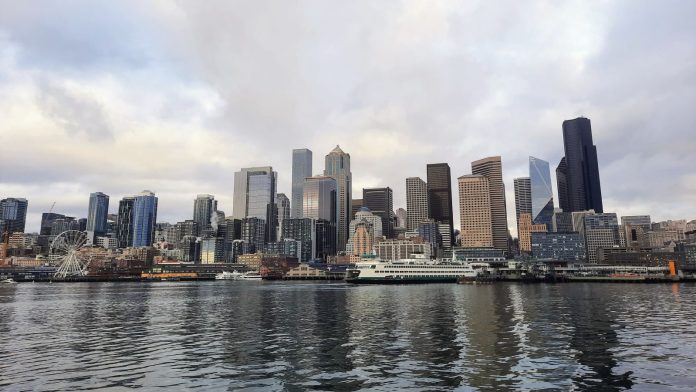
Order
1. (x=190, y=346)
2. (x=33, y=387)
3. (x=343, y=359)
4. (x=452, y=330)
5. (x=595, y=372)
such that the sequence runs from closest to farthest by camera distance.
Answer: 1. (x=33, y=387)
2. (x=595, y=372)
3. (x=343, y=359)
4. (x=190, y=346)
5. (x=452, y=330)

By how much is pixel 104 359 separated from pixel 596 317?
5593cm

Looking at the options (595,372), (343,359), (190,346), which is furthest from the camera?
(190,346)

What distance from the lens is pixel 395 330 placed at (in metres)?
48.4

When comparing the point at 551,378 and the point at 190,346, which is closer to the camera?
the point at 551,378

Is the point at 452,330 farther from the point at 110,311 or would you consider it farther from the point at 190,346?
the point at 110,311

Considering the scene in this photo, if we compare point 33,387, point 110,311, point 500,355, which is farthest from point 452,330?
point 110,311

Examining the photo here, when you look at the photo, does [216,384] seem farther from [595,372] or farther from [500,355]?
[595,372]

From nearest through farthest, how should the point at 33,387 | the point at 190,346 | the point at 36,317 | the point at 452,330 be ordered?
the point at 33,387
the point at 190,346
the point at 452,330
the point at 36,317

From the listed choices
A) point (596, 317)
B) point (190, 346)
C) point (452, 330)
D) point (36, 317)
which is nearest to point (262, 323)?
point (190, 346)

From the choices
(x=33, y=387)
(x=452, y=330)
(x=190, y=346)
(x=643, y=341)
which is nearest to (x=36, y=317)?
(x=190, y=346)

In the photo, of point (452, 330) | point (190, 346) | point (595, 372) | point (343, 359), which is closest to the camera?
point (595, 372)

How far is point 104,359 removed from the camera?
34.5 m

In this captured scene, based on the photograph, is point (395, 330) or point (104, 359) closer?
point (104, 359)

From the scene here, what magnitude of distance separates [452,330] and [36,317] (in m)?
59.6
